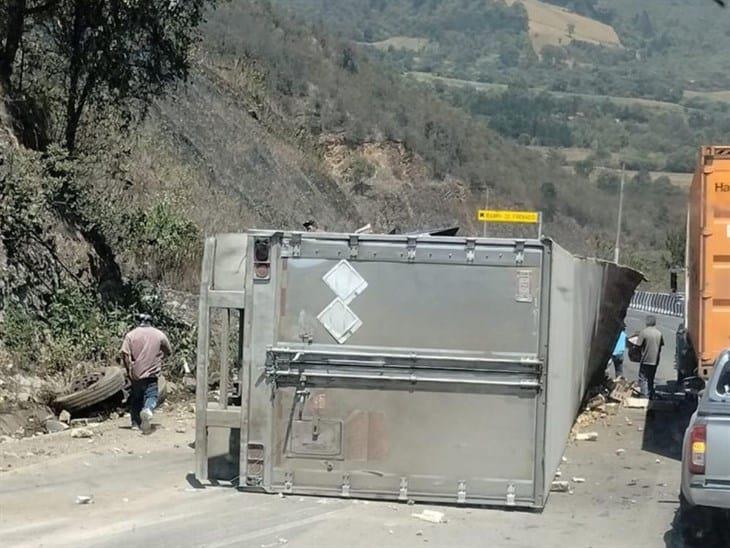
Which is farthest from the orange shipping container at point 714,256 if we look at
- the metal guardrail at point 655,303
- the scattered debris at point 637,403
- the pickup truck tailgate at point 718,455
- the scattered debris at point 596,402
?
the metal guardrail at point 655,303

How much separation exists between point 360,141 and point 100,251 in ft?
104

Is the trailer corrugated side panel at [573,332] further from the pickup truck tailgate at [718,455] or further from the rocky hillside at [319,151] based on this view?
the rocky hillside at [319,151]

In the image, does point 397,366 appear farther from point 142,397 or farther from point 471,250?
point 142,397

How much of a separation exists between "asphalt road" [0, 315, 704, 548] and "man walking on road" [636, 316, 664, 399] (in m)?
6.34

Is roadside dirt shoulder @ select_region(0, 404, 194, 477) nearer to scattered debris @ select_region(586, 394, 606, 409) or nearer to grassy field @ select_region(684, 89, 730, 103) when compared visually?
scattered debris @ select_region(586, 394, 606, 409)

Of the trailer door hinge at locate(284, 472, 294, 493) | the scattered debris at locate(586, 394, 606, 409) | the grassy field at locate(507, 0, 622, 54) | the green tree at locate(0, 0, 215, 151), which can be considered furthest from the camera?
the grassy field at locate(507, 0, 622, 54)

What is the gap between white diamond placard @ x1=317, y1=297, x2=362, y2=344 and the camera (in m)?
10.1

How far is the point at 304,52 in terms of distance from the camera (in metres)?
53.7

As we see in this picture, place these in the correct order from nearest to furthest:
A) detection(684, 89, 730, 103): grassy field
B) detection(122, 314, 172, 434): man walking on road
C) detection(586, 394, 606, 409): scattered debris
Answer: detection(122, 314, 172, 434): man walking on road, detection(586, 394, 606, 409): scattered debris, detection(684, 89, 730, 103): grassy field

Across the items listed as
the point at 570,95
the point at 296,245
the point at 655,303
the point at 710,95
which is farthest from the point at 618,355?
the point at 710,95

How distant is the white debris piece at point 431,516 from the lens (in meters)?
9.58

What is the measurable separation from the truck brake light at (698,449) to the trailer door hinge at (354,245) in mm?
3359

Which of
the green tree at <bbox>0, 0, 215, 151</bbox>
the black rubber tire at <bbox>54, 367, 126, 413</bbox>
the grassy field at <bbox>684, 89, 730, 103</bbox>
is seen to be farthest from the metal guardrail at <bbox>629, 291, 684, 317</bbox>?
the grassy field at <bbox>684, 89, 730, 103</bbox>

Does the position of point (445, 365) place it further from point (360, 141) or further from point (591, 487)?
point (360, 141)
